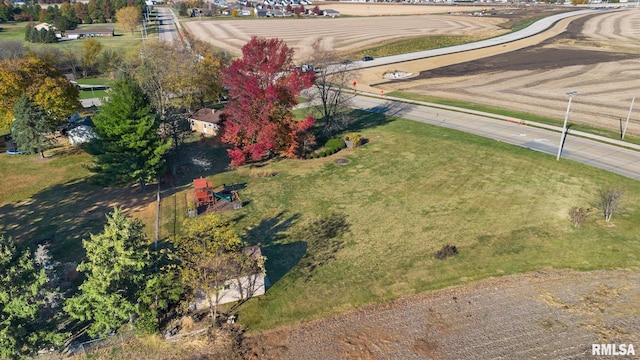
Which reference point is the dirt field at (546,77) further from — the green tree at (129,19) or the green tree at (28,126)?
the green tree at (129,19)

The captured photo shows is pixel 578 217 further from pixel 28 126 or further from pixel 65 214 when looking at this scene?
pixel 28 126

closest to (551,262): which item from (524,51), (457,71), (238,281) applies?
(238,281)

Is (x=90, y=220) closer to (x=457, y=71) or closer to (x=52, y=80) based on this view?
(x=52, y=80)

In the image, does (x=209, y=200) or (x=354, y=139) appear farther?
(x=354, y=139)

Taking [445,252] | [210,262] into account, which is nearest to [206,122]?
[210,262]

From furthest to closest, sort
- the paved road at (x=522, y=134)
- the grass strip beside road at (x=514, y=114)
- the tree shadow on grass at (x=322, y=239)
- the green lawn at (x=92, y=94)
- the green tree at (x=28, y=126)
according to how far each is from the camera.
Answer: the green lawn at (x=92, y=94) → the grass strip beside road at (x=514, y=114) → the green tree at (x=28, y=126) → the paved road at (x=522, y=134) → the tree shadow on grass at (x=322, y=239)

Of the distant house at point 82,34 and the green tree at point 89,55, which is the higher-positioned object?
the distant house at point 82,34

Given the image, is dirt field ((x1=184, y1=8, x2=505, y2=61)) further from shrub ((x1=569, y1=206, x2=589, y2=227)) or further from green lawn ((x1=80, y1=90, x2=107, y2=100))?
shrub ((x1=569, y1=206, x2=589, y2=227))

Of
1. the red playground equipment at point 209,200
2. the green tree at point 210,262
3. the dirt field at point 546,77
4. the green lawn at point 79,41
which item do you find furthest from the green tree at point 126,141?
the green lawn at point 79,41
